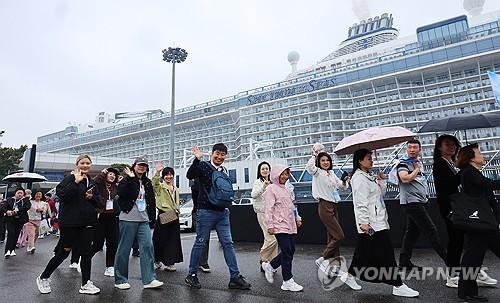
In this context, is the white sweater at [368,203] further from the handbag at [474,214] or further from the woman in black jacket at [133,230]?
the woman in black jacket at [133,230]

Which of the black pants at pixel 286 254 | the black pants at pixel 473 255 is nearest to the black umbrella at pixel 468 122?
the black pants at pixel 473 255

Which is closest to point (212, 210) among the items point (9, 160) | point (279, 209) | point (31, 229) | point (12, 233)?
point (279, 209)

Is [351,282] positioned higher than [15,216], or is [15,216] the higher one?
[15,216]

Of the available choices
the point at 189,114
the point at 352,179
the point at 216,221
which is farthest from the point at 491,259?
the point at 189,114

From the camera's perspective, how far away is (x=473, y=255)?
3.01 metres

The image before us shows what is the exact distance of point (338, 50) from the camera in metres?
83.2

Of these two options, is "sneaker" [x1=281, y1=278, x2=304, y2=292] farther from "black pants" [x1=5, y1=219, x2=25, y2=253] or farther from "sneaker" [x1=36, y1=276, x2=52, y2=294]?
"black pants" [x1=5, y1=219, x2=25, y2=253]

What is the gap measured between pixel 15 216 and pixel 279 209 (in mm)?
6120

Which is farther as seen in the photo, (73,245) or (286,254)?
(73,245)

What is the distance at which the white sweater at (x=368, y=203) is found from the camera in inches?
132

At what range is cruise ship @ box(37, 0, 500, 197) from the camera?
53.0m

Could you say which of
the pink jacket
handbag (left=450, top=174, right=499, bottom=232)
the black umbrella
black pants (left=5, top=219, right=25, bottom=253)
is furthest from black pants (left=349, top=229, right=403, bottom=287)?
black pants (left=5, top=219, right=25, bottom=253)

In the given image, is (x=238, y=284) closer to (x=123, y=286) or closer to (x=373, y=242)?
(x=123, y=286)

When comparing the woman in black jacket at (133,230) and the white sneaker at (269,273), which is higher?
the woman in black jacket at (133,230)
